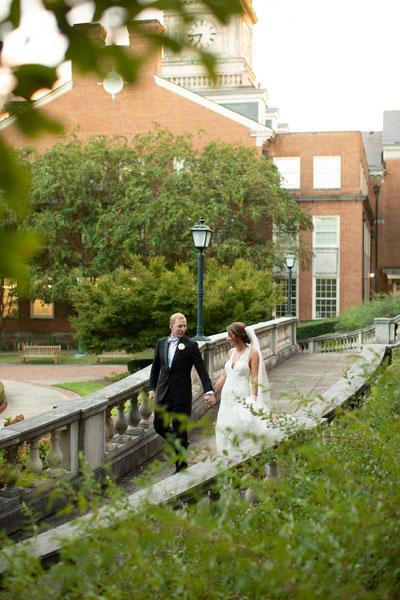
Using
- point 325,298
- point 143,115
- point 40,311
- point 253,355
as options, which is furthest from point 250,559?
point 40,311

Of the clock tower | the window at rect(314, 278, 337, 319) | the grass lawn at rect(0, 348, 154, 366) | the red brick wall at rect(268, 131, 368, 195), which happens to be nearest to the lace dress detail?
the clock tower

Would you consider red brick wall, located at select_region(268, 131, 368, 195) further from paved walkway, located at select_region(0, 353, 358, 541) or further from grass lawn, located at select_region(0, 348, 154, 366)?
paved walkway, located at select_region(0, 353, 358, 541)

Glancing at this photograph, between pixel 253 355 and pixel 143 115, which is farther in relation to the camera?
pixel 143 115

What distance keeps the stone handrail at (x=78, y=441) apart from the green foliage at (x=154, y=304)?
12103 mm

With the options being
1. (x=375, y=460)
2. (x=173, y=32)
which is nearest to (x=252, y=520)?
(x=375, y=460)

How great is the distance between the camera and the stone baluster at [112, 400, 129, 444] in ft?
27.8

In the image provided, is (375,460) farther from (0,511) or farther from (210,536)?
(0,511)

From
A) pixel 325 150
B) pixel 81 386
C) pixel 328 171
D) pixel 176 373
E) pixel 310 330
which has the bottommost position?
pixel 81 386

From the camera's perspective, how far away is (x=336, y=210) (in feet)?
126

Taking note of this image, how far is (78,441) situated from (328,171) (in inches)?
1304

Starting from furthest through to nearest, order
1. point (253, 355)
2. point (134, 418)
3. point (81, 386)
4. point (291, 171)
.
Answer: point (291, 171) < point (81, 386) < point (134, 418) < point (253, 355)

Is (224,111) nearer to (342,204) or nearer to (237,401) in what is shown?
(342,204)

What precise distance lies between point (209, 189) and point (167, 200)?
7.29 ft

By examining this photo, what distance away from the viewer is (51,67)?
1971mm
